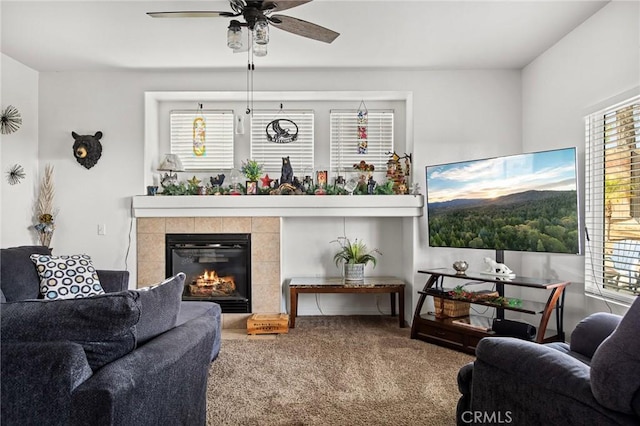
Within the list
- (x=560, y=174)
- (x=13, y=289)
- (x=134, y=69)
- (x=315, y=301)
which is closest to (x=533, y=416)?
(x=560, y=174)

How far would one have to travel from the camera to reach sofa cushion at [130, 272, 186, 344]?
172 cm

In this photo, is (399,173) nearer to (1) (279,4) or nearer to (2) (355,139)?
(2) (355,139)

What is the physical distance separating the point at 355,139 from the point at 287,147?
2.66ft

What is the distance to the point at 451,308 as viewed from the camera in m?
3.94

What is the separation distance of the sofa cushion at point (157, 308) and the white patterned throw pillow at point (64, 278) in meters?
1.44

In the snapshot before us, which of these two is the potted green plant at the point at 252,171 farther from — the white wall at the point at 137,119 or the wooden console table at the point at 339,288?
the wooden console table at the point at 339,288

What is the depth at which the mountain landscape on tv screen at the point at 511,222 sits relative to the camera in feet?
10.7

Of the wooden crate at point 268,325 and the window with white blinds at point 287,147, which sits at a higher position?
the window with white blinds at point 287,147

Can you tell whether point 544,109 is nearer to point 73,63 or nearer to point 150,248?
point 150,248

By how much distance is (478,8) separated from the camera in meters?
3.24

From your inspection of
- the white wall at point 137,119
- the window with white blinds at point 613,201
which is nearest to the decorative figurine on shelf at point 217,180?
the white wall at point 137,119

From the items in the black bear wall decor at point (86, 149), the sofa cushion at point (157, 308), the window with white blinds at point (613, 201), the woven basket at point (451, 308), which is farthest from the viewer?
the black bear wall decor at point (86, 149)

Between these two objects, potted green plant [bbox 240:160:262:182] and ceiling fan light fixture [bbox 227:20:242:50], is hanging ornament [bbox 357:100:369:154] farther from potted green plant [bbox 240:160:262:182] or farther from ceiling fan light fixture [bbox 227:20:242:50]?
ceiling fan light fixture [bbox 227:20:242:50]

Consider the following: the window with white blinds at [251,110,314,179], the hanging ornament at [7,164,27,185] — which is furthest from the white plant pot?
the hanging ornament at [7,164,27,185]
